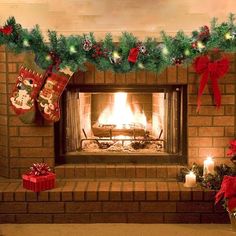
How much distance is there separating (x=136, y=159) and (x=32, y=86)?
111 centimetres

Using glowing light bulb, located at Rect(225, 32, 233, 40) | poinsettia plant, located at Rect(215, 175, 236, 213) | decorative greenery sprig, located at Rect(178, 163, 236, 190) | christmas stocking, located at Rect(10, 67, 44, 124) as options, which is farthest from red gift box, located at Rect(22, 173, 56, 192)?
glowing light bulb, located at Rect(225, 32, 233, 40)

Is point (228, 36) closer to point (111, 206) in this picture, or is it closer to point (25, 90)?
point (111, 206)

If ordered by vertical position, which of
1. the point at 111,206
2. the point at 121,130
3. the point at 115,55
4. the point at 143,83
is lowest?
the point at 111,206

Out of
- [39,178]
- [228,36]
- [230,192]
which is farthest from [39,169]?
[228,36]

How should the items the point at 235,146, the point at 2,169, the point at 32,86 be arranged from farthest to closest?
1. the point at 2,169
2. the point at 32,86
3. the point at 235,146

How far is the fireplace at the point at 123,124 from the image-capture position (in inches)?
177

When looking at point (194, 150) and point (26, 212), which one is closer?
point (26, 212)

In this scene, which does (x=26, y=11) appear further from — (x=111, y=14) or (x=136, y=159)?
(x=136, y=159)

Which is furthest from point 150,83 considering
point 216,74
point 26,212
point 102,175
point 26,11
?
point 26,212

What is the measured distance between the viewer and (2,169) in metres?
4.47

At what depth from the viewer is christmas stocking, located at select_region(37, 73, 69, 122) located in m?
4.17

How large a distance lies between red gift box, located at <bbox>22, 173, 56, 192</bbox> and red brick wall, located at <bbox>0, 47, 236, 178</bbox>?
330 millimetres

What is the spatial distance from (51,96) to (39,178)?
2.19ft

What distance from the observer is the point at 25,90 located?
13.8 feet
